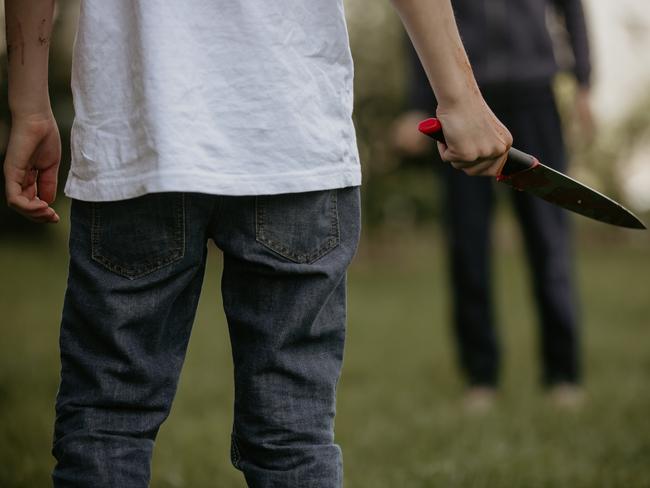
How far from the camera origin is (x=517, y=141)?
3496mm

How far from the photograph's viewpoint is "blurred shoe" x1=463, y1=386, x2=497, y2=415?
354 centimetres

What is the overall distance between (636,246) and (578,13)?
51.9ft

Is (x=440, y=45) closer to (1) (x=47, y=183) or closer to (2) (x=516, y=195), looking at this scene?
(1) (x=47, y=183)

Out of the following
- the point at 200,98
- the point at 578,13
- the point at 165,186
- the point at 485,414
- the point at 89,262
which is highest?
the point at 578,13

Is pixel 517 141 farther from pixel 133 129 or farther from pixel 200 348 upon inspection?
pixel 200 348

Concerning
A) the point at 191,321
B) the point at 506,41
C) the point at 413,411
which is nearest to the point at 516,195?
the point at 506,41

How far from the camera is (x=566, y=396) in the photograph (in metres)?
3.66

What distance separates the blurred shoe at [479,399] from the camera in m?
3.54

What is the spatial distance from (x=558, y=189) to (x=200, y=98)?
2.22 ft

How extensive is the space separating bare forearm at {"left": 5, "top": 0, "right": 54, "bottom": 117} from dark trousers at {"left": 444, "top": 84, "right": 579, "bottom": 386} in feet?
7.86

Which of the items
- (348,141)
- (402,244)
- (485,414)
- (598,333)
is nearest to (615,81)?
(402,244)

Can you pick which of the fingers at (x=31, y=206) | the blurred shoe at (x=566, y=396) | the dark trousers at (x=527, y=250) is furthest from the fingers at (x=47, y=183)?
the blurred shoe at (x=566, y=396)

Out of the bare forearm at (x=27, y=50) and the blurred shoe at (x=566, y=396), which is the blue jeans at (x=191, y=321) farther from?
the blurred shoe at (x=566, y=396)

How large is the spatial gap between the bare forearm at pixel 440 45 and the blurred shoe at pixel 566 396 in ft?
8.11
